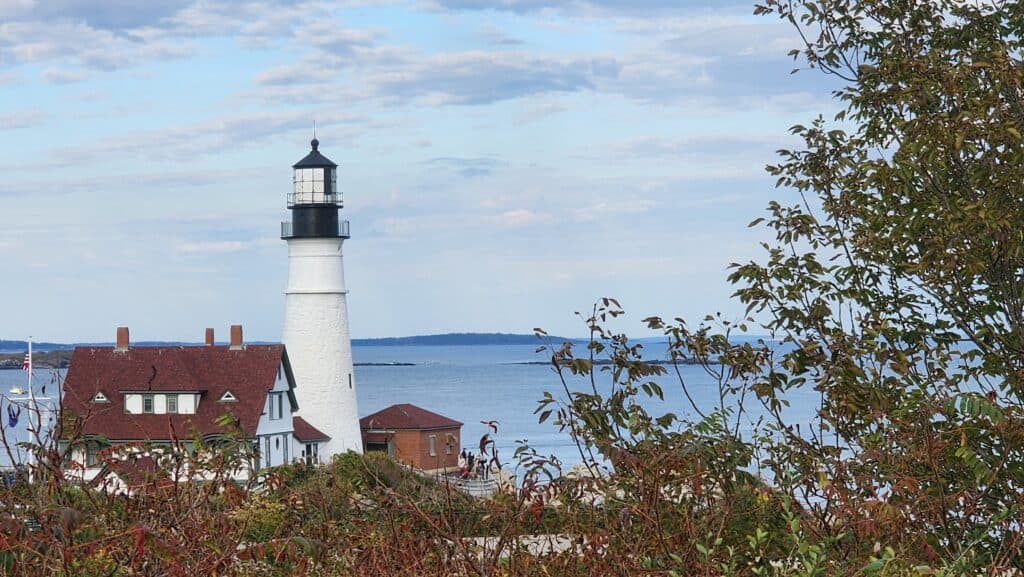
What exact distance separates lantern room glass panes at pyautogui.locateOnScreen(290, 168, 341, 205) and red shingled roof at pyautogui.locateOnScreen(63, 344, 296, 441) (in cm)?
520

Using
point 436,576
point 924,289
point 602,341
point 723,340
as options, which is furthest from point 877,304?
point 436,576

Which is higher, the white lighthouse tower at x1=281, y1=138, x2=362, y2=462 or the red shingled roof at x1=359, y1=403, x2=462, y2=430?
the white lighthouse tower at x1=281, y1=138, x2=362, y2=462

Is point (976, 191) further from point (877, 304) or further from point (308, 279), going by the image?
point (308, 279)

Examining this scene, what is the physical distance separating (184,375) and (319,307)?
4952 mm

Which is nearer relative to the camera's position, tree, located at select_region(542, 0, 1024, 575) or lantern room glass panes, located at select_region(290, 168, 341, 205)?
tree, located at select_region(542, 0, 1024, 575)

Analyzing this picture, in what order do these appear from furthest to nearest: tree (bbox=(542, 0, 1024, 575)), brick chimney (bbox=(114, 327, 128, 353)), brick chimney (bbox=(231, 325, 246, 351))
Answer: brick chimney (bbox=(231, 325, 246, 351)), brick chimney (bbox=(114, 327, 128, 353)), tree (bbox=(542, 0, 1024, 575))

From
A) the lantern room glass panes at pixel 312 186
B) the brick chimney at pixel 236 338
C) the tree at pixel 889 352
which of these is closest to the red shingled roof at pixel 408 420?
the brick chimney at pixel 236 338

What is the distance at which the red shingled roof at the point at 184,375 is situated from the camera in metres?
40.0

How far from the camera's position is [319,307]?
42.6 meters

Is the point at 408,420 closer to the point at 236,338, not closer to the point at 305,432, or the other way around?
the point at 305,432

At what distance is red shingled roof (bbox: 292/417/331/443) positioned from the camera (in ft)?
140

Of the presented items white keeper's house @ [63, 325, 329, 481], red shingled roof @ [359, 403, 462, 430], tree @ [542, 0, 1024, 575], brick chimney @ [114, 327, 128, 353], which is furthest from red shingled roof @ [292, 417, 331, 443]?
tree @ [542, 0, 1024, 575]

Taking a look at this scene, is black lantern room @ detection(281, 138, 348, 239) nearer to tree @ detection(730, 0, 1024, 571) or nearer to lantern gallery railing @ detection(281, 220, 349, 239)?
lantern gallery railing @ detection(281, 220, 349, 239)

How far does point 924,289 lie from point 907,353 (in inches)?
16.9
